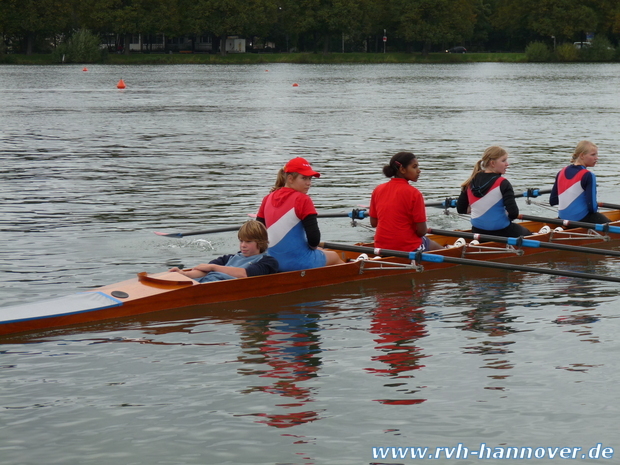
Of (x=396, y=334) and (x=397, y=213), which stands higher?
(x=397, y=213)

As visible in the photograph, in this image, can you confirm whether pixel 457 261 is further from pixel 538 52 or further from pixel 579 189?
pixel 538 52

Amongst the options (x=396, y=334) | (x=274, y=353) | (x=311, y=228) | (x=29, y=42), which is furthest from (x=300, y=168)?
(x=29, y=42)

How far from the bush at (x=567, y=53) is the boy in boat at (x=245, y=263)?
115670 millimetres

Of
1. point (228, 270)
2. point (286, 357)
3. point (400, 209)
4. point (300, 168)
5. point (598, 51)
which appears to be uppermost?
point (598, 51)

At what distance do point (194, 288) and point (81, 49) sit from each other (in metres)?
111

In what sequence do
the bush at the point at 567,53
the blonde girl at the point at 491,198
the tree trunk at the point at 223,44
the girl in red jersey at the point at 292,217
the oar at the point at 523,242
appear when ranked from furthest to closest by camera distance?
1. the tree trunk at the point at 223,44
2. the bush at the point at 567,53
3. the blonde girl at the point at 491,198
4. the oar at the point at 523,242
5. the girl in red jersey at the point at 292,217

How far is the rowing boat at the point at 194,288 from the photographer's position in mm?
9867

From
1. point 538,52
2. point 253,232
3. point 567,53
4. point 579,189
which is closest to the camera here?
point 253,232

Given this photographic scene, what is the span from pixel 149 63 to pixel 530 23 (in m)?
52.6

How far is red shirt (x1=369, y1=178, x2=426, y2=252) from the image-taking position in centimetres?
1167

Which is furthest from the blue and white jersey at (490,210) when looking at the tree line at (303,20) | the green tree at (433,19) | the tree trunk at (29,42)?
the green tree at (433,19)

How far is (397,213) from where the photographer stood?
1191 cm

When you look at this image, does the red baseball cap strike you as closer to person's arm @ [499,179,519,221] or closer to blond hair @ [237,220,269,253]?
blond hair @ [237,220,269,253]

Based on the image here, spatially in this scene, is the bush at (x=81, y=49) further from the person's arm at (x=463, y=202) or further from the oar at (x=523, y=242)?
the oar at (x=523, y=242)
